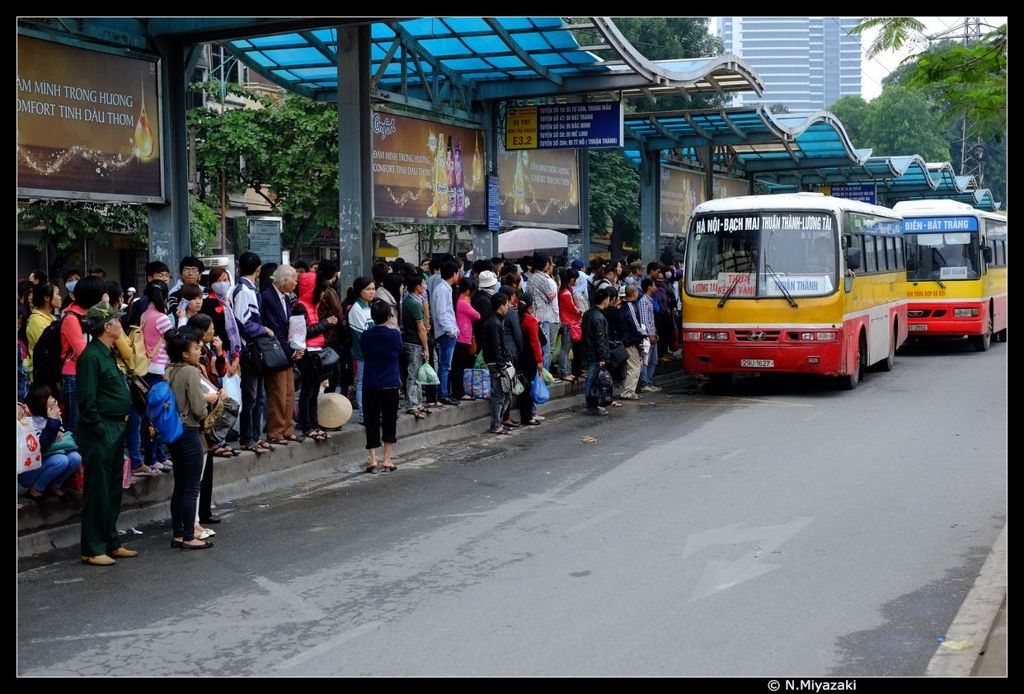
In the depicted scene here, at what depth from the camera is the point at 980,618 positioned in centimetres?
667

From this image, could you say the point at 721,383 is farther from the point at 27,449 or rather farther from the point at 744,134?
the point at 27,449

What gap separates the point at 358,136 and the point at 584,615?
10102 mm

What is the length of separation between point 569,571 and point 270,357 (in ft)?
14.6

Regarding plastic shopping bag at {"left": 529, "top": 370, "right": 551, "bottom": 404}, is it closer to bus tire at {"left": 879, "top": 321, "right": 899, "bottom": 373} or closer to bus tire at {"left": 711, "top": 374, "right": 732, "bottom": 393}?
bus tire at {"left": 711, "top": 374, "right": 732, "bottom": 393}

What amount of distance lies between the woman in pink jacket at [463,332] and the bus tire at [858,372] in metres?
6.02

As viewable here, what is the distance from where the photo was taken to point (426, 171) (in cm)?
1820

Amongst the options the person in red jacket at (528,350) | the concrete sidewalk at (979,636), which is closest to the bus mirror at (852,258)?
the person in red jacket at (528,350)

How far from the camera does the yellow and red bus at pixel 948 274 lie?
2452 cm

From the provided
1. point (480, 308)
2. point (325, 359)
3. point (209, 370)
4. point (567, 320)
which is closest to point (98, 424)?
point (209, 370)

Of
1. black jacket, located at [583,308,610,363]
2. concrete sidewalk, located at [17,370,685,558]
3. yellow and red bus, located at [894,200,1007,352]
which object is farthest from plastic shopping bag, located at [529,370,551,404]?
yellow and red bus, located at [894,200,1007,352]

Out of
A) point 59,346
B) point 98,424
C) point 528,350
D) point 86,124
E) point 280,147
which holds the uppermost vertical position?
point 280,147

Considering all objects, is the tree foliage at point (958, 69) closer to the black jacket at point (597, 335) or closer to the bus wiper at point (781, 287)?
the black jacket at point (597, 335)
